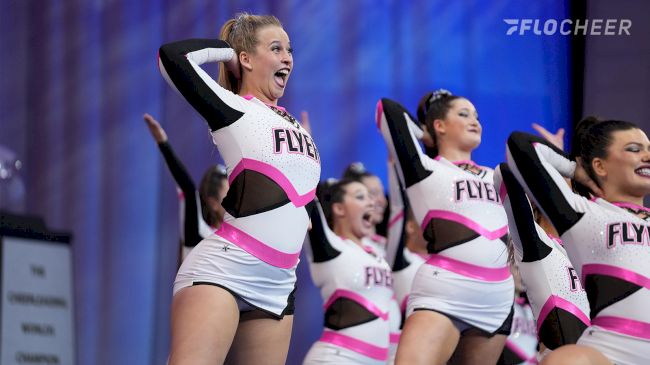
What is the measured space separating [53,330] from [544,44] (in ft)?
15.4

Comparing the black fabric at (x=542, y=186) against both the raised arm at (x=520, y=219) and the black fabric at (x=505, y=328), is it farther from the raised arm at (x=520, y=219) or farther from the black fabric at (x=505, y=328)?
the black fabric at (x=505, y=328)

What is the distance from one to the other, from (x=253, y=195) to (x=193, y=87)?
0.42 meters

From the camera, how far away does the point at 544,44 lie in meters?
6.52

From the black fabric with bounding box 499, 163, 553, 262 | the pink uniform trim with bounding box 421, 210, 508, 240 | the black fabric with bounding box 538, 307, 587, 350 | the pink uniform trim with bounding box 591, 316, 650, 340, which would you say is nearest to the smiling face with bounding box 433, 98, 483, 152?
the pink uniform trim with bounding box 421, 210, 508, 240

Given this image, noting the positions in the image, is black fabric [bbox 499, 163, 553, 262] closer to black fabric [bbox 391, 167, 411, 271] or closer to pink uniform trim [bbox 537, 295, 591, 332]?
pink uniform trim [bbox 537, 295, 591, 332]

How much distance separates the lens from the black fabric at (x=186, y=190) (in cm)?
486

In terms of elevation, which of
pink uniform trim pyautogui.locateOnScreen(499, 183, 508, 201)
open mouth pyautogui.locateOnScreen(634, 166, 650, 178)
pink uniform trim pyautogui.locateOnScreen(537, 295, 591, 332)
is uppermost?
open mouth pyautogui.locateOnScreen(634, 166, 650, 178)

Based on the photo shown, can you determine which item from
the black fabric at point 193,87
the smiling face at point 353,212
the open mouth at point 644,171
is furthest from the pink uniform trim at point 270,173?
the smiling face at point 353,212

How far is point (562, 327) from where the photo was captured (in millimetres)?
4023

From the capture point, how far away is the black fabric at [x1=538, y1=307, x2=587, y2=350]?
4023 millimetres

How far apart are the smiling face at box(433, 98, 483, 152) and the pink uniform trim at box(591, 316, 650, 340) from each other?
150 centimetres

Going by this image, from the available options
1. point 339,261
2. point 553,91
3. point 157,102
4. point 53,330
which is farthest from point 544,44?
point 53,330

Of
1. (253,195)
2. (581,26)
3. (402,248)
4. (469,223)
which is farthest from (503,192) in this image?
(581,26)

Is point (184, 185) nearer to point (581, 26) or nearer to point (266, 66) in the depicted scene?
point (266, 66)
